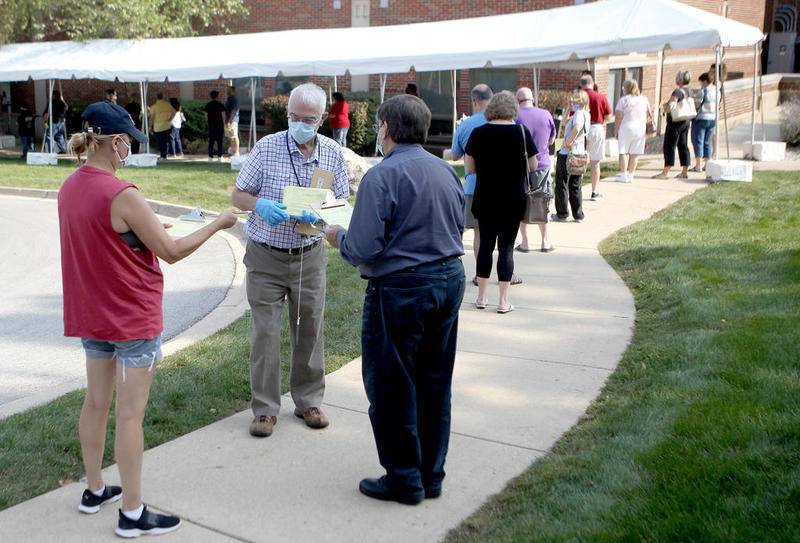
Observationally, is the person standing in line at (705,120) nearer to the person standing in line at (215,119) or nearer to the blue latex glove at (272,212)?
the person standing in line at (215,119)

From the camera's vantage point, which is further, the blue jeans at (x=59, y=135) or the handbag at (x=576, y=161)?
the blue jeans at (x=59, y=135)

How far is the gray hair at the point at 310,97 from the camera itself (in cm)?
488

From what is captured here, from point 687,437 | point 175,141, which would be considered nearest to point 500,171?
point 687,437

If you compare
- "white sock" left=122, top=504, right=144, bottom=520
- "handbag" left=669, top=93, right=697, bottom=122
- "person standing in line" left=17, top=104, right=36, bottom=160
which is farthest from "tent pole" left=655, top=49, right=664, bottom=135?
"white sock" left=122, top=504, right=144, bottom=520

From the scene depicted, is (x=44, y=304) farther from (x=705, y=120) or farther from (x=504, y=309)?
(x=705, y=120)

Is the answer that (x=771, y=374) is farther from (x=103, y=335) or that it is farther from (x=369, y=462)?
(x=103, y=335)

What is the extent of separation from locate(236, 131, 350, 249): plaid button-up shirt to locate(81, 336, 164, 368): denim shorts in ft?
3.99

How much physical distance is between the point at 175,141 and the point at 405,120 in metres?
21.7

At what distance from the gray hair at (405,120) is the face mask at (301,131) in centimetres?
81

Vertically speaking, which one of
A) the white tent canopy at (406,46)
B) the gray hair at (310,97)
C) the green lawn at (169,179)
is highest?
the white tent canopy at (406,46)

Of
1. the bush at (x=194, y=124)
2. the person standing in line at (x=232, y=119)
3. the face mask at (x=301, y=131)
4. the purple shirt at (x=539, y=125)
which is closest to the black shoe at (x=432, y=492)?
the face mask at (x=301, y=131)

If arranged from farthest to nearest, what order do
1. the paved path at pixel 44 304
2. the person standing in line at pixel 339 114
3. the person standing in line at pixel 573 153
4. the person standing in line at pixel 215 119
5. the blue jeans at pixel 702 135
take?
the person standing in line at pixel 215 119
the person standing in line at pixel 339 114
the blue jeans at pixel 702 135
the person standing in line at pixel 573 153
the paved path at pixel 44 304

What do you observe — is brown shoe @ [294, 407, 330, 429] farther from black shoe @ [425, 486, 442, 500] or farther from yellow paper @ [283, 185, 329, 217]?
yellow paper @ [283, 185, 329, 217]

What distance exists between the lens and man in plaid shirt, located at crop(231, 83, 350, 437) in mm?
4977
